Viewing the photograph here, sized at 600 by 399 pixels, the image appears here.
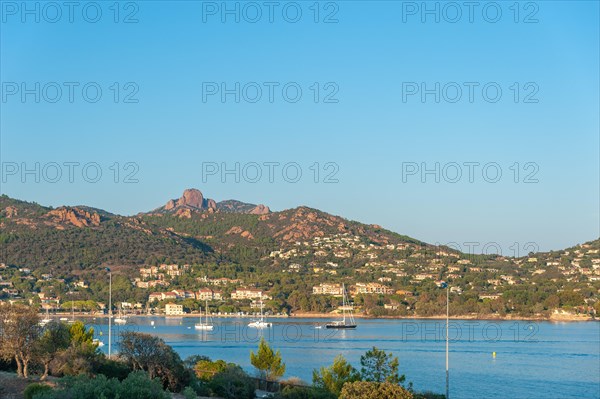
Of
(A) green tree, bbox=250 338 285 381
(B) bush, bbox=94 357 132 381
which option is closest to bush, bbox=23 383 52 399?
(B) bush, bbox=94 357 132 381

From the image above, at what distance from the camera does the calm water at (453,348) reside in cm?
4981

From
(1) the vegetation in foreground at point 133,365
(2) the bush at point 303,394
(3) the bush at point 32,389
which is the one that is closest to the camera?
(3) the bush at point 32,389

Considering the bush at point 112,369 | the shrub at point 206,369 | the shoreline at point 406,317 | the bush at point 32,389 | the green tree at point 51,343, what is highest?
the green tree at point 51,343

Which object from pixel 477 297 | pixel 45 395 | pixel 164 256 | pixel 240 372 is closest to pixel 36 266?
pixel 164 256

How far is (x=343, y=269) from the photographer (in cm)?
16125

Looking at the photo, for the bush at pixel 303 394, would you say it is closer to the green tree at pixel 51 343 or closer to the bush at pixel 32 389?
the green tree at pixel 51 343

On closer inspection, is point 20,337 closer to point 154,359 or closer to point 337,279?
point 154,359

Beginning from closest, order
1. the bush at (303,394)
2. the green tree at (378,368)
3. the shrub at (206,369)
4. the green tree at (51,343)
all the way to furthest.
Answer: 1. the bush at (303,394)
2. the green tree at (51,343)
3. the green tree at (378,368)
4. the shrub at (206,369)

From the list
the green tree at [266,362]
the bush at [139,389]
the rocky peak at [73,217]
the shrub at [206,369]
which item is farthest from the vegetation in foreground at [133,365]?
the rocky peak at [73,217]

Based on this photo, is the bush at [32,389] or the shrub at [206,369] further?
the shrub at [206,369]

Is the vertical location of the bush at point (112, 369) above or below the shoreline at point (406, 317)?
above

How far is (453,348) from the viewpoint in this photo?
74.8m

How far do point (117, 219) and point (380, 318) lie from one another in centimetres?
7178

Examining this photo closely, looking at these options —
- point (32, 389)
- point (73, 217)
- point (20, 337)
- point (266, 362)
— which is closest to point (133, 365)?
point (20, 337)
